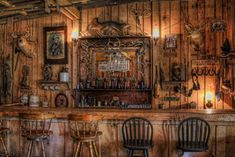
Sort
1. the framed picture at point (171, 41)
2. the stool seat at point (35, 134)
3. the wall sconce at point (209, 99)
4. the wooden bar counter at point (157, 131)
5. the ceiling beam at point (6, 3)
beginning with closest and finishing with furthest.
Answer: the stool seat at point (35, 134) → the wooden bar counter at point (157, 131) → the ceiling beam at point (6, 3) → the wall sconce at point (209, 99) → the framed picture at point (171, 41)

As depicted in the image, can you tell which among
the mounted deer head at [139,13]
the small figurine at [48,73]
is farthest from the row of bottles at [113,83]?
the mounted deer head at [139,13]

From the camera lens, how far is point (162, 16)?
18.0 feet

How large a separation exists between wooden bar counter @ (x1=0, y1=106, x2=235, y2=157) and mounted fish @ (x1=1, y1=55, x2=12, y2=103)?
2.18 metres

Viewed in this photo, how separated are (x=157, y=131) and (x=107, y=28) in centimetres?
259

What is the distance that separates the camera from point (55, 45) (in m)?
5.89

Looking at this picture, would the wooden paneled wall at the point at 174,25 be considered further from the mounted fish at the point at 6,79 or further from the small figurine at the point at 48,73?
the mounted fish at the point at 6,79

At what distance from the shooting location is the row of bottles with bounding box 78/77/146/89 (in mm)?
5508

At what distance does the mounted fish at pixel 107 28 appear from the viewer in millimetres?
5570

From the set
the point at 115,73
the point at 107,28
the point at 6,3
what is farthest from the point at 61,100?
the point at 6,3

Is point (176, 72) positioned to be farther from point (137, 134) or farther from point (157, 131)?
point (137, 134)

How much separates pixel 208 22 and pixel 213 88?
1417mm

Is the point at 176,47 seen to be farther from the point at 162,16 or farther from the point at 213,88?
the point at 213,88

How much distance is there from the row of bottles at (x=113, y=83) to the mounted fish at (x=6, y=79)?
1.88 m

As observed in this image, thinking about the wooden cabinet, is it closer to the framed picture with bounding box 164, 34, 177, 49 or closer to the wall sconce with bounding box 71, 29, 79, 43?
the wall sconce with bounding box 71, 29, 79, 43
